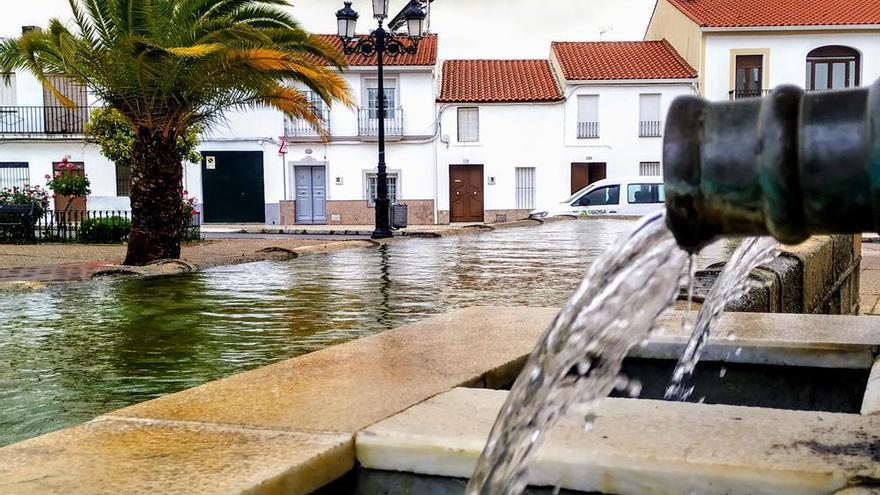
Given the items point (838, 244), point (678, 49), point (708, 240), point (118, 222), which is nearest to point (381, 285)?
point (838, 244)

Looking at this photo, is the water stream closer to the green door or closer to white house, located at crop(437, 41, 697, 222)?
white house, located at crop(437, 41, 697, 222)

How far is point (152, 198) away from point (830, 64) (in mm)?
24239

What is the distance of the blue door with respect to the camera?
30.6 m

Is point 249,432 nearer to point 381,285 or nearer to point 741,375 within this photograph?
point 741,375

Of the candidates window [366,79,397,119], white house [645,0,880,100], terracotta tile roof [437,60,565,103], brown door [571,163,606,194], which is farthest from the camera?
window [366,79,397,119]

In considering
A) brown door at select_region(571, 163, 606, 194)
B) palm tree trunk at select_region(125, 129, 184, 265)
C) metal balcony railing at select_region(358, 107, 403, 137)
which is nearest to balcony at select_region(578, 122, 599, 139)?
brown door at select_region(571, 163, 606, 194)

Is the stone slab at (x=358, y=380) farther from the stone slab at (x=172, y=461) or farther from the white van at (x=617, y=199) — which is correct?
the white van at (x=617, y=199)

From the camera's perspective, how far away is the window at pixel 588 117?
97.2 ft

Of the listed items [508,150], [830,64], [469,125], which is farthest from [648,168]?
[830,64]

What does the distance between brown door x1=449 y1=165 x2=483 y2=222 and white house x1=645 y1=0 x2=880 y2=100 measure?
7.71 metres

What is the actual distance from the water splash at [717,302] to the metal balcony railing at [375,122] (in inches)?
1040

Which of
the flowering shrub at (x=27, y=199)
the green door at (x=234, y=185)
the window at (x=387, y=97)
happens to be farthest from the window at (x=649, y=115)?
the flowering shrub at (x=27, y=199)

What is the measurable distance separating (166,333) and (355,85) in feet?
87.1

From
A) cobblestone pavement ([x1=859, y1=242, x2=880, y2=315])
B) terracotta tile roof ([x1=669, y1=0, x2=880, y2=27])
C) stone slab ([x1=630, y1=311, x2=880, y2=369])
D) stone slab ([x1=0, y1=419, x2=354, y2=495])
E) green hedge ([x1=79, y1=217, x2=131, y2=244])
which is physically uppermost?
terracotta tile roof ([x1=669, y1=0, x2=880, y2=27])
